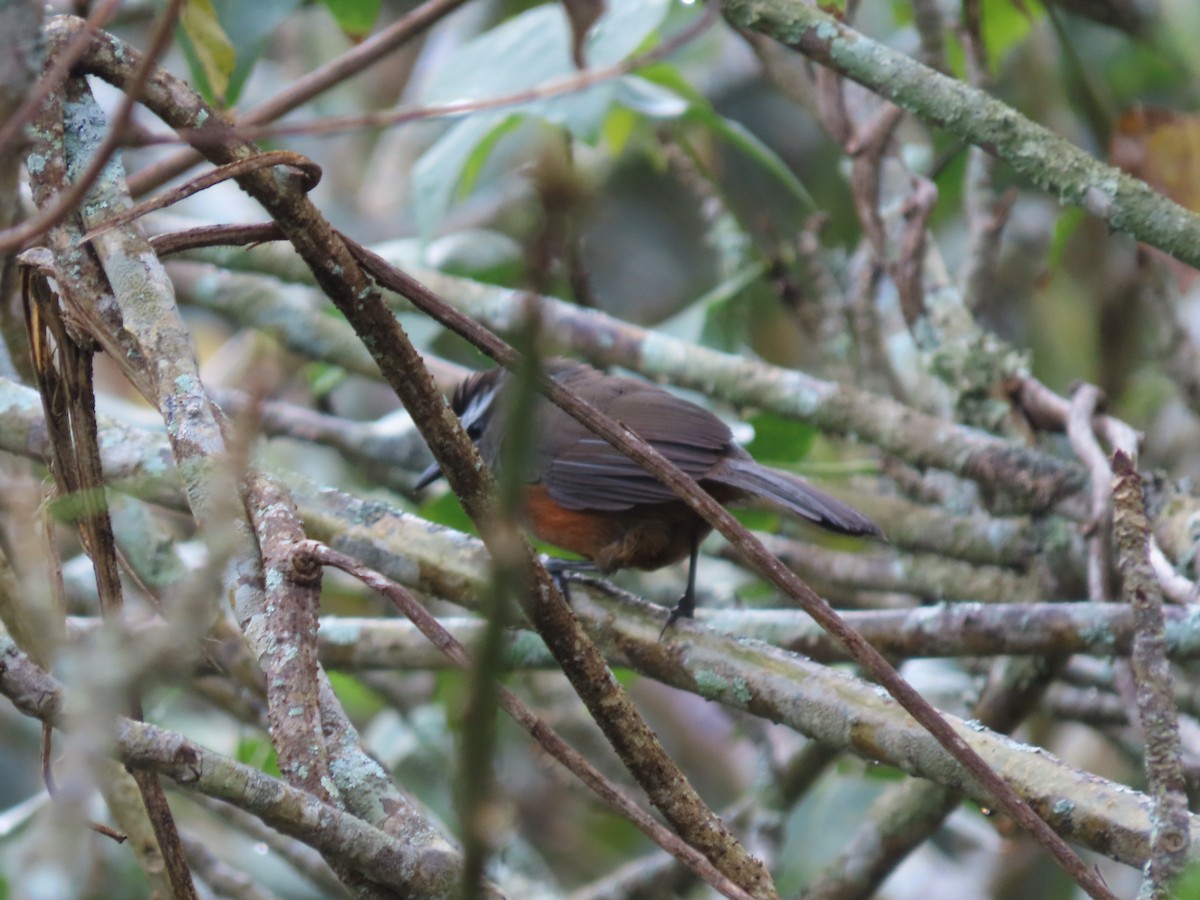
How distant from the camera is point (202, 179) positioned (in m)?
1.28

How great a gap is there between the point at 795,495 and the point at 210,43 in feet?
4.67

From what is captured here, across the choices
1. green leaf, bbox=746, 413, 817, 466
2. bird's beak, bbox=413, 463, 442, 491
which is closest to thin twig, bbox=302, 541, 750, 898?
bird's beak, bbox=413, 463, 442, 491

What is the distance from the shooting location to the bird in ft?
9.48

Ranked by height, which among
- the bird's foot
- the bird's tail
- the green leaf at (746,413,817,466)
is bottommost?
the bird's foot

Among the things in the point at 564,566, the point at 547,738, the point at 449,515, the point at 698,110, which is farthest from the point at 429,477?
the point at 547,738

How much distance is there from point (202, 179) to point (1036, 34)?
417cm

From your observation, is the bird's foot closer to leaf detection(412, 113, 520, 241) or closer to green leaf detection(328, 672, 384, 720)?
green leaf detection(328, 672, 384, 720)

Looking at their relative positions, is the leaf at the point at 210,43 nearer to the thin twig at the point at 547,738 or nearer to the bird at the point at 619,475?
the bird at the point at 619,475

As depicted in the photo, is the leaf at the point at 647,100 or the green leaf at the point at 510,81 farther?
the leaf at the point at 647,100

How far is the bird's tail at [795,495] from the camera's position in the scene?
252 centimetres

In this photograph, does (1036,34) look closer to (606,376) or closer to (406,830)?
(606,376)

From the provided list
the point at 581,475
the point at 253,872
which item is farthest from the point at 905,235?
the point at 253,872

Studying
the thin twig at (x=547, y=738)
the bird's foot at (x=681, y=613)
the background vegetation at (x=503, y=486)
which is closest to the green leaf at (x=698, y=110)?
the background vegetation at (x=503, y=486)

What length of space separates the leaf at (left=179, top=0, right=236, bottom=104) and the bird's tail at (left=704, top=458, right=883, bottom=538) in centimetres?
→ 129
